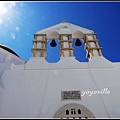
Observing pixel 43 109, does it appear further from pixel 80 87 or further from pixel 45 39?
pixel 45 39

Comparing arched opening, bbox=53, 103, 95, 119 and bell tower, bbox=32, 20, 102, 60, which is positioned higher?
bell tower, bbox=32, 20, 102, 60

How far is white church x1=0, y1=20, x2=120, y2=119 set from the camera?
494cm

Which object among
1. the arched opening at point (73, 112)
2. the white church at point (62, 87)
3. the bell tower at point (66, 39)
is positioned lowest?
the arched opening at point (73, 112)

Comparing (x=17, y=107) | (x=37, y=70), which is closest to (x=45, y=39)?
(x=37, y=70)

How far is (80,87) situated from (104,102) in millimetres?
835

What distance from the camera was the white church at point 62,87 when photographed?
4.94 metres

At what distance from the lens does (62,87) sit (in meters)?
5.55

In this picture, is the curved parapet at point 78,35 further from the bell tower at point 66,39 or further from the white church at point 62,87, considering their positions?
the white church at point 62,87

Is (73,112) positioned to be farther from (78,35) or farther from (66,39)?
(78,35)

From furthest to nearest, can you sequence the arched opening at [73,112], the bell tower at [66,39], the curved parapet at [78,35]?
the curved parapet at [78,35]
the bell tower at [66,39]
the arched opening at [73,112]

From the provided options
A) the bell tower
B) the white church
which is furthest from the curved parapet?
the white church

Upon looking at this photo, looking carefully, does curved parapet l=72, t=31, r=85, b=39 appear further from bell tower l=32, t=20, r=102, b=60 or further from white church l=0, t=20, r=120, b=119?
white church l=0, t=20, r=120, b=119

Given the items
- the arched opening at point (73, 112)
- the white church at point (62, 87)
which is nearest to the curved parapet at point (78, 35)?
the white church at point (62, 87)

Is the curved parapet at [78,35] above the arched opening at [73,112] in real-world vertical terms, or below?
above
